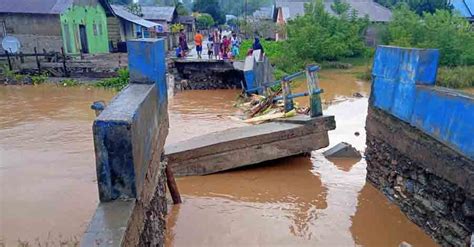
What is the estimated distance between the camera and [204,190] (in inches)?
315

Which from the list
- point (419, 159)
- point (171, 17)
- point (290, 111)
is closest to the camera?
point (419, 159)

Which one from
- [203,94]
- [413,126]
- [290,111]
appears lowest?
[203,94]

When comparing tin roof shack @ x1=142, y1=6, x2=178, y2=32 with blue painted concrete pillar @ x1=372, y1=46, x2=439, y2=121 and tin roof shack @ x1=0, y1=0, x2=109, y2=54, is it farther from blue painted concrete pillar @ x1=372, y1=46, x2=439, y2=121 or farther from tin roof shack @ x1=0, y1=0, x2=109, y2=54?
blue painted concrete pillar @ x1=372, y1=46, x2=439, y2=121

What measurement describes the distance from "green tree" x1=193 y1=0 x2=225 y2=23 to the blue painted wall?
193 ft

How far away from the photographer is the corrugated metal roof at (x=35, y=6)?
22.3 meters

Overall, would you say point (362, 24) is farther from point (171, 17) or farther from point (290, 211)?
point (290, 211)

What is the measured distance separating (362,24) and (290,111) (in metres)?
23.4

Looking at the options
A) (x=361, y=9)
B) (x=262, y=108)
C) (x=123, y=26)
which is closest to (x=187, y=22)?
(x=123, y=26)

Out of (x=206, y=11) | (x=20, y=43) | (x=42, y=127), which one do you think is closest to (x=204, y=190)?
(x=42, y=127)

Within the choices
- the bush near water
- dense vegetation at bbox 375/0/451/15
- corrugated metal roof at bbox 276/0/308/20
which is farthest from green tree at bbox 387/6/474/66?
corrugated metal roof at bbox 276/0/308/20

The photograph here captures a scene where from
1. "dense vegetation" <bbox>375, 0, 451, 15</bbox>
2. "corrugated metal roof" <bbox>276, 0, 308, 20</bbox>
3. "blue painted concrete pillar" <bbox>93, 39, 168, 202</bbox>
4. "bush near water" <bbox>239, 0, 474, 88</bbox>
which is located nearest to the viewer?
"blue painted concrete pillar" <bbox>93, 39, 168, 202</bbox>

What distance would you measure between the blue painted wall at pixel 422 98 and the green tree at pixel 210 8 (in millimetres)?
58898

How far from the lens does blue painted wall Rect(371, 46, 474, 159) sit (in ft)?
17.1

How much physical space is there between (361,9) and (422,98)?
32896 millimetres
